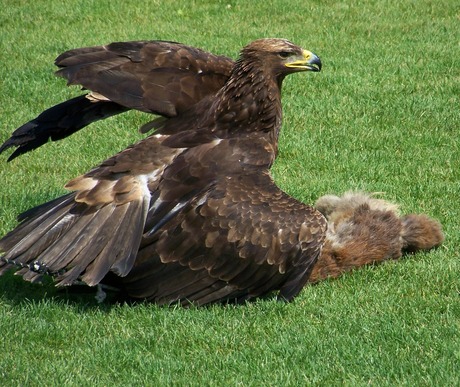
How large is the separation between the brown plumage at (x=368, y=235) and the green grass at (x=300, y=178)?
11cm

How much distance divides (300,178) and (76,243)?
11.3ft

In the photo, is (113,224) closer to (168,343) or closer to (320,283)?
(168,343)

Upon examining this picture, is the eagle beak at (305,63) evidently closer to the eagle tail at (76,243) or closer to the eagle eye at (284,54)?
the eagle eye at (284,54)

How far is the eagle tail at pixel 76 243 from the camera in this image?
6523mm

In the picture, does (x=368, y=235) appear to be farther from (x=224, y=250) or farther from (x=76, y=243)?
(x=76, y=243)

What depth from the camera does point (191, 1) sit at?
16.1 m

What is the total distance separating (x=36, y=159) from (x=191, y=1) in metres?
6.63

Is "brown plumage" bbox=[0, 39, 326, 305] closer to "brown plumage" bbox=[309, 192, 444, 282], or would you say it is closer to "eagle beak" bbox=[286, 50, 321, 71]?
"brown plumage" bbox=[309, 192, 444, 282]

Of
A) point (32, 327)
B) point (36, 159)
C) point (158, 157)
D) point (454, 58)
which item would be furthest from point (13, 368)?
point (454, 58)

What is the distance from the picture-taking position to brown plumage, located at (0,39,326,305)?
666cm

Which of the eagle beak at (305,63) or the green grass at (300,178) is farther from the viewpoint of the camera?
the eagle beak at (305,63)

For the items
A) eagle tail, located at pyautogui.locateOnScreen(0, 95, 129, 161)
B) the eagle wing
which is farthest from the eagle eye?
eagle tail, located at pyautogui.locateOnScreen(0, 95, 129, 161)

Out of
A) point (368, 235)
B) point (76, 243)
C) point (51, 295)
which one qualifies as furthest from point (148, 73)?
point (368, 235)

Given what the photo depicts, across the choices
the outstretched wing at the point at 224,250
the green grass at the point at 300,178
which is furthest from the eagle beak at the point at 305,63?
the green grass at the point at 300,178
